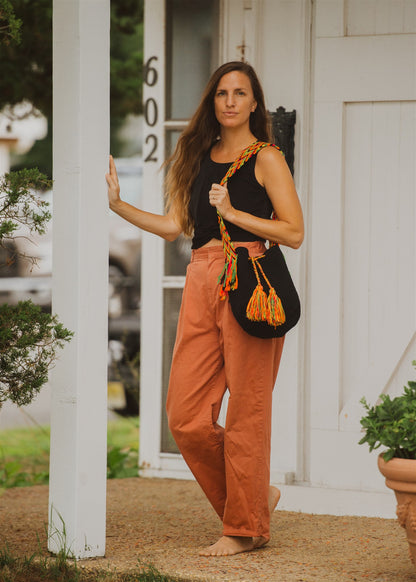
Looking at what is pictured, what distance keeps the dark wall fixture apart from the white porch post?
4.60ft

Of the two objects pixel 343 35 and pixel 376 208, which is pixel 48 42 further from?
pixel 376 208

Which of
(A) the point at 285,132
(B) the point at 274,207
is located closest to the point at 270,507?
(B) the point at 274,207

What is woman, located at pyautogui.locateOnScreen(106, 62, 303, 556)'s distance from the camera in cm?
364

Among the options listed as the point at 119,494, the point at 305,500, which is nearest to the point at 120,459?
the point at 119,494

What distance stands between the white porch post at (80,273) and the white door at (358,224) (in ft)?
5.03

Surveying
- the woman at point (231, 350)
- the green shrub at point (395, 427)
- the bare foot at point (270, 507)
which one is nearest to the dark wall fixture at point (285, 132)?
the woman at point (231, 350)

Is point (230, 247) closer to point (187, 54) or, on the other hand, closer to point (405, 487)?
point (405, 487)

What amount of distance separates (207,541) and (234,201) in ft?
4.81

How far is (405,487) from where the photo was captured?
124 inches

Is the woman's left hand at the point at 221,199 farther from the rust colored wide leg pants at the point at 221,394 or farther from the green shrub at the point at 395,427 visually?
the green shrub at the point at 395,427

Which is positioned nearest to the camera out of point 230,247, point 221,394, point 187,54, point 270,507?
point 230,247

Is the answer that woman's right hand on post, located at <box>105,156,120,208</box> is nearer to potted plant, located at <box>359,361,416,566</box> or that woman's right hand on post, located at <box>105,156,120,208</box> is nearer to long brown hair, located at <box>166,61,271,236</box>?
long brown hair, located at <box>166,61,271,236</box>

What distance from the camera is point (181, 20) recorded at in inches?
211

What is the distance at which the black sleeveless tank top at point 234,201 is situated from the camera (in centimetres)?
368
